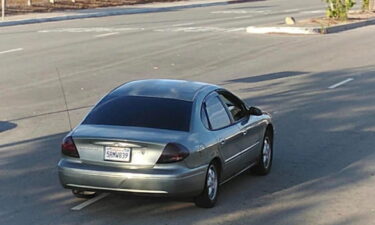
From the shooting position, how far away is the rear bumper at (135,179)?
8.20 m

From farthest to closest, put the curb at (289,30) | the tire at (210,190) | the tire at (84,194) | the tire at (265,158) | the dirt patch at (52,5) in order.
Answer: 1. the dirt patch at (52,5)
2. the curb at (289,30)
3. the tire at (265,158)
4. the tire at (84,194)
5. the tire at (210,190)

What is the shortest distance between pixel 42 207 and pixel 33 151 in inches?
124

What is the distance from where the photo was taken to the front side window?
978 cm

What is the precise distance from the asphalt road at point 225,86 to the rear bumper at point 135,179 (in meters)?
0.32

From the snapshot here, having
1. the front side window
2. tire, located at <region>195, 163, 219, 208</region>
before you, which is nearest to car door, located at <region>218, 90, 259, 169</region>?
the front side window

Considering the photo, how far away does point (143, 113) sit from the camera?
29.2 feet

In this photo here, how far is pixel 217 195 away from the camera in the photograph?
30.0 feet

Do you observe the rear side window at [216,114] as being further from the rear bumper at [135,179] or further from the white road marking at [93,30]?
the white road marking at [93,30]

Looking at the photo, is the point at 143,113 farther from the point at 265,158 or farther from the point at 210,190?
the point at 265,158

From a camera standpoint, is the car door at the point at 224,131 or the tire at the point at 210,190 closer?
the tire at the point at 210,190

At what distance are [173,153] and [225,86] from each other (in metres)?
10.8

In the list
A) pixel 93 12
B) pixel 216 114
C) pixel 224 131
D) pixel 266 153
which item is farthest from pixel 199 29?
pixel 224 131

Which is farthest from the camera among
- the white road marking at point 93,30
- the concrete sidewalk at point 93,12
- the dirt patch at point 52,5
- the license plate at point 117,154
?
the dirt patch at point 52,5

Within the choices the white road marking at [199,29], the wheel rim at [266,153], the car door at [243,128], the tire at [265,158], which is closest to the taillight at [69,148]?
the car door at [243,128]
